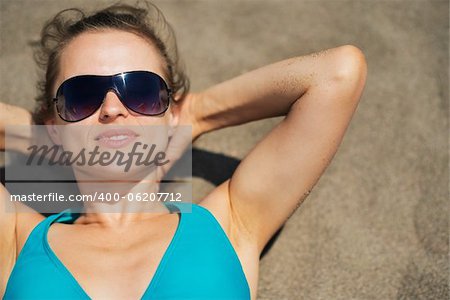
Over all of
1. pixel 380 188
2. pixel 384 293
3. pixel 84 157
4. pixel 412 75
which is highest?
pixel 84 157

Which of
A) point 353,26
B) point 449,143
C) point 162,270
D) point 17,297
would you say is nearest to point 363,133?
point 449,143

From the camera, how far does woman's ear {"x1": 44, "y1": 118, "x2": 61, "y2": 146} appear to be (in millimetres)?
2307

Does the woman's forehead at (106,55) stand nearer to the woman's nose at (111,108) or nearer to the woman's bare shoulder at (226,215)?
the woman's nose at (111,108)

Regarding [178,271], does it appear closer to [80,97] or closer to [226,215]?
[226,215]

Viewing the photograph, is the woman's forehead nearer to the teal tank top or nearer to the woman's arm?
the woman's arm

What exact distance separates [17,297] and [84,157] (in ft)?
2.04

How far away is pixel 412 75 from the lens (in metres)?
3.27

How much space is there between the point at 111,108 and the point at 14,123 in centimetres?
77

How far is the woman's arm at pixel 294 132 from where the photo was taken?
6.64 ft

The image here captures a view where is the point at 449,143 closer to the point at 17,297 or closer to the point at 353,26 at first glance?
the point at 353,26

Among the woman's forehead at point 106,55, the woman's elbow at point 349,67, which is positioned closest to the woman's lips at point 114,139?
the woman's forehead at point 106,55

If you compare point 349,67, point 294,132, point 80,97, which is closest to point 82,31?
point 80,97

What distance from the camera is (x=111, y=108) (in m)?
2.01

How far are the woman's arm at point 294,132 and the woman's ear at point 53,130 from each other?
88cm
